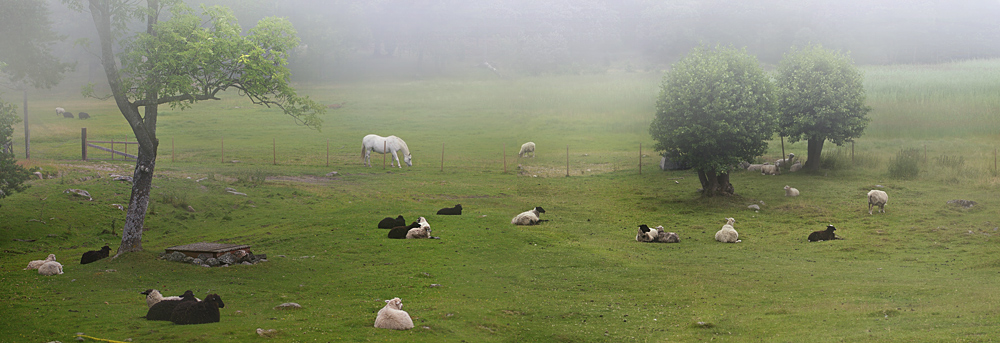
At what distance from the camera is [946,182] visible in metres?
32.7

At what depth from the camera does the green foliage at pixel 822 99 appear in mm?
36500

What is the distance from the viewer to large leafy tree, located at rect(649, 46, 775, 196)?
98.9 ft

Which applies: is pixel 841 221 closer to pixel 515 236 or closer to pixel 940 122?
pixel 515 236

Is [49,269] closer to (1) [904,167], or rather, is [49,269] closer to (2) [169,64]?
(2) [169,64]

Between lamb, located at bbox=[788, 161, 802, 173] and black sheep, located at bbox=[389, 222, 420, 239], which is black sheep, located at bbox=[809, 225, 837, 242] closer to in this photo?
black sheep, located at bbox=[389, 222, 420, 239]

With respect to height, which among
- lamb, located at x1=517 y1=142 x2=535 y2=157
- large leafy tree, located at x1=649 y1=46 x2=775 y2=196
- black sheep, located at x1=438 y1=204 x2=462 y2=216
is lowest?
black sheep, located at x1=438 y1=204 x2=462 y2=216

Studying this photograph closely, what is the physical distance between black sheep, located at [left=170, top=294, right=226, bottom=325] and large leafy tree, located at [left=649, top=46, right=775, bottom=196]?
2416 centimetres

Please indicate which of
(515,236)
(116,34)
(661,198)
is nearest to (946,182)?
(661,198)

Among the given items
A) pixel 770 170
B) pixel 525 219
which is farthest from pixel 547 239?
pixel 770 170

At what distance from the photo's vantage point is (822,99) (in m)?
36.6

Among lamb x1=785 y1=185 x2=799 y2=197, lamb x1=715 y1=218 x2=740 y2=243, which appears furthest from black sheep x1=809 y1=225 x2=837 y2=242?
lamb x1=785 y1=185 x2=799 y2=197

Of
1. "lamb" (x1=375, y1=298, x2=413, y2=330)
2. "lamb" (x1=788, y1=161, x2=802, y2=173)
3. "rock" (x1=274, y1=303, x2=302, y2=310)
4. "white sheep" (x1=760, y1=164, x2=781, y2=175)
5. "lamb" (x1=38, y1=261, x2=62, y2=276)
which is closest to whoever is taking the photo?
"lamb" (x1=375, y1=298, x2=413, y2=330)

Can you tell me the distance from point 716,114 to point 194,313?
83.2ft

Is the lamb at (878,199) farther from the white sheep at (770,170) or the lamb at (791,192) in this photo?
the white sheep at (770,170)
